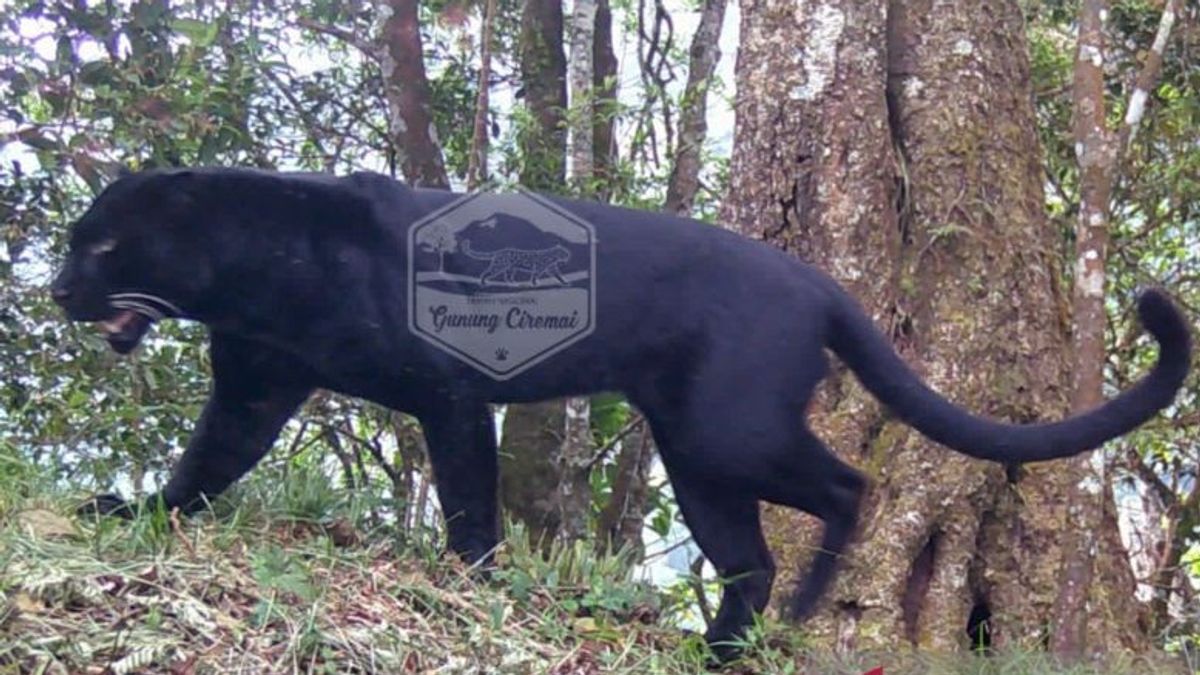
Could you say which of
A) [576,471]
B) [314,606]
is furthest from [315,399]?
[314,606]

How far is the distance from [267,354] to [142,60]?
1419mm

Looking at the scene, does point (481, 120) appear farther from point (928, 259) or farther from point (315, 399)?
point (928, 259)

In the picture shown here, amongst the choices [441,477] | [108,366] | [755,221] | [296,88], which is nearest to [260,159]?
[296,88]

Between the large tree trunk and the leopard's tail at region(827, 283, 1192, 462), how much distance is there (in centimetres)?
73

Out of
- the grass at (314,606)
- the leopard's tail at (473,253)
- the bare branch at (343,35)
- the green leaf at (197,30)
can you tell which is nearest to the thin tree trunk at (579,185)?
the bare branch at (343,35)

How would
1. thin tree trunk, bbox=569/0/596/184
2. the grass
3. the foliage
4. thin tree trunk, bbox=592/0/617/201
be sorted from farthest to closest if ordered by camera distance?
thin tree trunk, bbox=592/0/617/201
thin tree trunk, bbox=569/0/596/184
the foliage
the grass

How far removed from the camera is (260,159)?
588cm

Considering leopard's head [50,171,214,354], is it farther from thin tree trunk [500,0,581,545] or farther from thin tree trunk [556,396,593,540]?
thin tree trunk [500,0,581,545]

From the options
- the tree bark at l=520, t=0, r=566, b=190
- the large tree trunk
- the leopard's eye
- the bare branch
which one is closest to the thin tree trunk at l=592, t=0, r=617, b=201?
the tree bark at l=520, t=0, r=566, b=190

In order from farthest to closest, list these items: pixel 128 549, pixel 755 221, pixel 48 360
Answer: pixel 48 360 < pixel 755 221 < pixel 128 549

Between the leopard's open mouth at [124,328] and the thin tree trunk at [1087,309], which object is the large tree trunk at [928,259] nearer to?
the thin tree trunk at [1087,309]

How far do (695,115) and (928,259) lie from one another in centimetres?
152

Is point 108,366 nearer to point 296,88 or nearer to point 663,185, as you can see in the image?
point 296,88

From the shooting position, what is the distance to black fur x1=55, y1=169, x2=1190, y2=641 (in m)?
3.42
